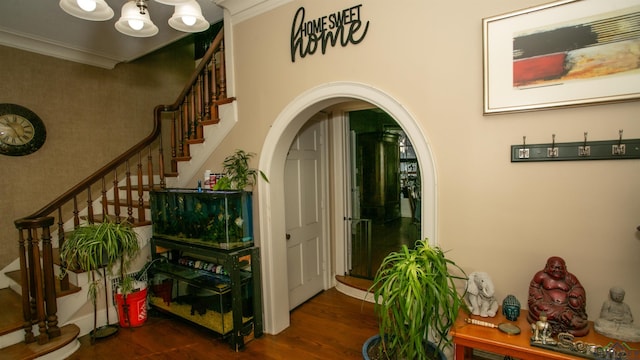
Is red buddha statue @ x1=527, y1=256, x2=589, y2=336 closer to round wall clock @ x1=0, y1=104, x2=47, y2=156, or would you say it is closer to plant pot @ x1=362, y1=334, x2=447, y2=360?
plant pot @ x1=362, y1=334, x2=447, y2=360

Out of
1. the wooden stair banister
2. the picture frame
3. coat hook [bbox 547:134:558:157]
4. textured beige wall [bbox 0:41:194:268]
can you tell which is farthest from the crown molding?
coat hook [bbox 547:134:558:157]

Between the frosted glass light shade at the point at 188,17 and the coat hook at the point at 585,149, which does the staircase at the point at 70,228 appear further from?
the coat hook at the point at 585,149

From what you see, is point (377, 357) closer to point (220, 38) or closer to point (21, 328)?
point (21, 328)

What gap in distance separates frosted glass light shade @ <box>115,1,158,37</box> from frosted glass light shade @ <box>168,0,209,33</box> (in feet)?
0.53

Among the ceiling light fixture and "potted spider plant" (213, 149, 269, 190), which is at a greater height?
the ceiling light fixture

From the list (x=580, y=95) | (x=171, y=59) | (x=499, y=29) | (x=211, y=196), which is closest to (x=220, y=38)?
(x=211, y=196)

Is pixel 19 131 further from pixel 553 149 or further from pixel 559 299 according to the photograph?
pixel 559 299

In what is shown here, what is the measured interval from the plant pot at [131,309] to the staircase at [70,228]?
0.13 meters

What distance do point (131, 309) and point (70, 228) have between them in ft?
5.28

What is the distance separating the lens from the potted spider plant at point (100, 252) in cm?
272

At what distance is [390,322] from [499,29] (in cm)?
176

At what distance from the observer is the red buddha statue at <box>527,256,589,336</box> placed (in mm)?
1558

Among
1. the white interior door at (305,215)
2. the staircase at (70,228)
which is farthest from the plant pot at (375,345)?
the staircase at (70,228)

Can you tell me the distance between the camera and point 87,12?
1.90m
